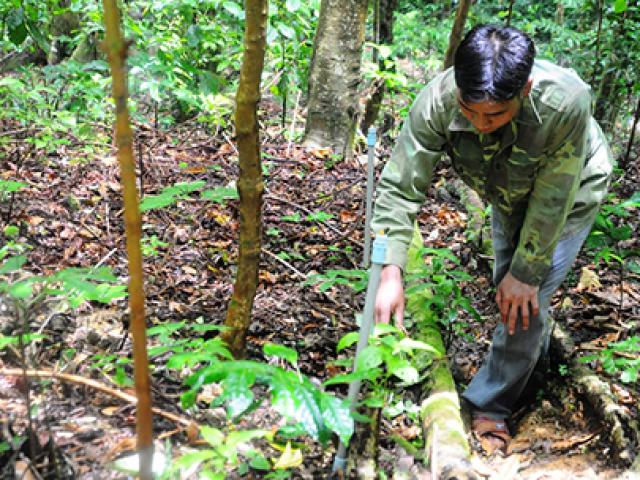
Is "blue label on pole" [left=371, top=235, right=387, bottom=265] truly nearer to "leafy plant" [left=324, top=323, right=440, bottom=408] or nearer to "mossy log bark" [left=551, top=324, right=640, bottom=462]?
"leafy plant" [left=324, top=323, right=440, bottom=408]

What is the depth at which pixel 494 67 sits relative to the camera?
84.7 inches

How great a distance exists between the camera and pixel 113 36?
100 cm

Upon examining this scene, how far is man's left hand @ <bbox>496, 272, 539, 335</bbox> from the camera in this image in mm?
2773

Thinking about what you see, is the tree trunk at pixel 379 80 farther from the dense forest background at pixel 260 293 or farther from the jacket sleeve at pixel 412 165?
the jacket sleeve at pixel 412 165

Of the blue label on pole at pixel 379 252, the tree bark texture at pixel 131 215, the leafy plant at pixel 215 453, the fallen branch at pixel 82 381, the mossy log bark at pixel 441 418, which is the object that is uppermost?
the tree bark texture at pixel 131 215

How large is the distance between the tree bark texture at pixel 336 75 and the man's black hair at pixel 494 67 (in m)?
3.76

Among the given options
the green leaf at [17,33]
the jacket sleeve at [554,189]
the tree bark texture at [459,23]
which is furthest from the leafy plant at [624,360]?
the green leaf at [17,33]

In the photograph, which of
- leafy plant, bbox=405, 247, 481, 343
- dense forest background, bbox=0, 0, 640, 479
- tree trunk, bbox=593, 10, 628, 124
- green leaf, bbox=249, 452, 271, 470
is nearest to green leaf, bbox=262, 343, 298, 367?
dense forest background, bbox=0, 0, 640, 479

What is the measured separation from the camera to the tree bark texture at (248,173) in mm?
1907

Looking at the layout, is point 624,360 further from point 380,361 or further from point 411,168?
point 380,361

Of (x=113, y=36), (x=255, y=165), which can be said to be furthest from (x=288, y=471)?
(x=113, y=36)

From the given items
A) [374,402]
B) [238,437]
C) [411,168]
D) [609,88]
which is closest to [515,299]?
[411,168]

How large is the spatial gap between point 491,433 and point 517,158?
1.48m

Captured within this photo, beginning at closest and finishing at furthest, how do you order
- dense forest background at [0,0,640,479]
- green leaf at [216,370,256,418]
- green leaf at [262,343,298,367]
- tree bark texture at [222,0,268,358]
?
green leaf at [216,370,256,418] < green leaf at [262,343,298,367] < dense forest background at [0,0,640,479] < tree bark texture at [222,0,268,358]
